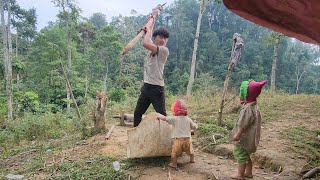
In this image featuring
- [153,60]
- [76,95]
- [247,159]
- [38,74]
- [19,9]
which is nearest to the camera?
[247,159]

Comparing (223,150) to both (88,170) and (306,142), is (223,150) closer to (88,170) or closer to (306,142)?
(306,142)

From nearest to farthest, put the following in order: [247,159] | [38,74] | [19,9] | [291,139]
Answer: [247,159]
[291,139]
[38,74]
[19,9]

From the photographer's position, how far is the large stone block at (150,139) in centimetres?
403

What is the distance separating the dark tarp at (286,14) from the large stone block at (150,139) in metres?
2.70

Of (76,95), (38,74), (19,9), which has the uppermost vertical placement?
(19,9)

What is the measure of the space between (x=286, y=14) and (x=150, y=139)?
2885mm

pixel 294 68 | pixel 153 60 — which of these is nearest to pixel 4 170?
pixel 153 60

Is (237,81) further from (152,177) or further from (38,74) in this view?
(152,177)

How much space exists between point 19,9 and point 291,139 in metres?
28.9

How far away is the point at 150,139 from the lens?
4051 millimetres

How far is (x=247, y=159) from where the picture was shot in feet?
11.8

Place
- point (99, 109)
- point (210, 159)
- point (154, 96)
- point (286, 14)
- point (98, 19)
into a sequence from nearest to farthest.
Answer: point (286, 14), point (154, 96), point (210, 159), point (99, 109), point (98, 19)

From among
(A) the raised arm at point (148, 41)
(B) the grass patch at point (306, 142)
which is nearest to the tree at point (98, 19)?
(B) the grass patch at point (306, 142)

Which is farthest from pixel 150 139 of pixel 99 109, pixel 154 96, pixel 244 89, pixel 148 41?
pixel 99 109
